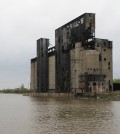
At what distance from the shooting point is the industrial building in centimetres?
10862

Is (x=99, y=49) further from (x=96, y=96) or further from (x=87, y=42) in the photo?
(x=96, y=96)

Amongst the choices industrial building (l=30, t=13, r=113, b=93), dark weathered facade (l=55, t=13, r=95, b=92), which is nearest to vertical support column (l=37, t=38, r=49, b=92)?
industrial building (l=30, t=13, r=113, b=93)

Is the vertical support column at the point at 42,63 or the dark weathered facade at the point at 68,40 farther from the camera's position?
the vertical support column at the point at 42,63

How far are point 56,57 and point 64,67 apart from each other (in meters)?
8.94

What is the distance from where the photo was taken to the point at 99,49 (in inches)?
4336

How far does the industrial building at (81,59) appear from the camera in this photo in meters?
109

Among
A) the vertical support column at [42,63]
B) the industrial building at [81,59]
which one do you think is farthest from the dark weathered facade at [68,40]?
the vertical support column at [42,63]

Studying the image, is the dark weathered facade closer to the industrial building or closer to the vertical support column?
the industrial building

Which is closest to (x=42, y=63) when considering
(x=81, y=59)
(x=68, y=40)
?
(x=68, y=40)

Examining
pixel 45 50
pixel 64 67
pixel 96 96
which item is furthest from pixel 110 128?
pixel 45 50

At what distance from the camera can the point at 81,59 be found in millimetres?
111500

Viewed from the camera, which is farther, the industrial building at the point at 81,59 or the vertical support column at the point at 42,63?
the vertical support column at the point at 42,63

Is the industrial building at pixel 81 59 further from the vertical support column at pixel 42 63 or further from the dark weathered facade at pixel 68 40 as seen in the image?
the vertical support column at pixel 42 63

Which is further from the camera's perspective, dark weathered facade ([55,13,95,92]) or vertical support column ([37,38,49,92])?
vertical support column ([37,38,49,92])
